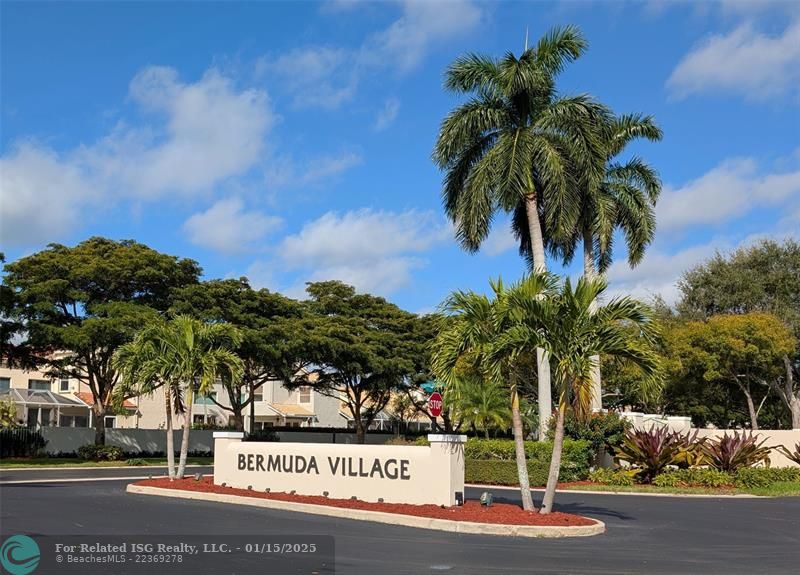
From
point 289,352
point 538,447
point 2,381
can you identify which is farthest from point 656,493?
point 2,381

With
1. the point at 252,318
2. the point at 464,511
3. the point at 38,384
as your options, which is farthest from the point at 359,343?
the point at 38,384

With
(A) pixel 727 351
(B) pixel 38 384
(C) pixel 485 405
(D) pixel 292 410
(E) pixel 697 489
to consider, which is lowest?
(E) pixel 697 489

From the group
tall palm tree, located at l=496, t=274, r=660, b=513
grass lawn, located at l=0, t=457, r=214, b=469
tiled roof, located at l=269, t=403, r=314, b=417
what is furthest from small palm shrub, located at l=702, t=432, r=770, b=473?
tiled roof, located at l=269, t=403, r=314, b=417

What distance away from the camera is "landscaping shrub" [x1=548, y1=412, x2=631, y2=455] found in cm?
3067

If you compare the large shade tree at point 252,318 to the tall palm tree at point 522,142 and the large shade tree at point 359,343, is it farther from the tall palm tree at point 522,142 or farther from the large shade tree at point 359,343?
the tall palm tree at point 522,142

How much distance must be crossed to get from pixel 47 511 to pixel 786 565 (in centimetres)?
1398

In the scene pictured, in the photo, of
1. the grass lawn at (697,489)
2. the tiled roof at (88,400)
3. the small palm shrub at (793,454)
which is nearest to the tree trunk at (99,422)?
the tiled roof at (88,400)

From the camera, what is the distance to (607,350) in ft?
55.4

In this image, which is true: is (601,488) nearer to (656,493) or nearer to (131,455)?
(656,493)

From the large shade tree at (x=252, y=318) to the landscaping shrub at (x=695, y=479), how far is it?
21525mm

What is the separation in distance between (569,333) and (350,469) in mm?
6479

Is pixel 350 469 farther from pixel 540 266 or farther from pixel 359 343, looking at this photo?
pixel 359 343

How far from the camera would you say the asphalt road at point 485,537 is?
11988 mm

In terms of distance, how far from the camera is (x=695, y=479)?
2809 cm
